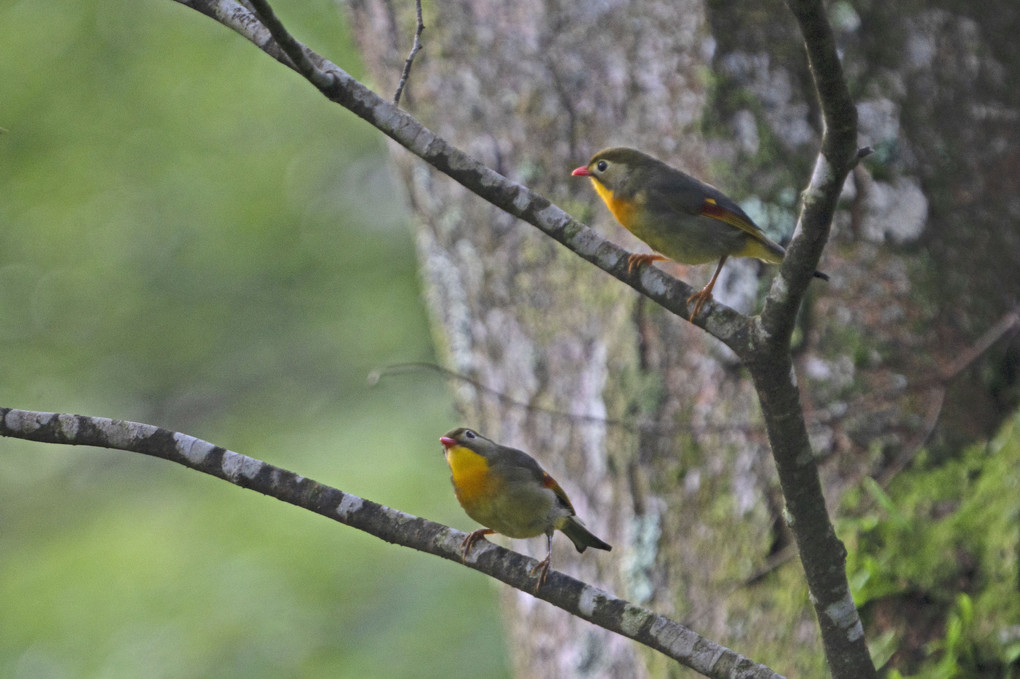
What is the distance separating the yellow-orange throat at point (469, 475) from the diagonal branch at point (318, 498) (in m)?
0.79

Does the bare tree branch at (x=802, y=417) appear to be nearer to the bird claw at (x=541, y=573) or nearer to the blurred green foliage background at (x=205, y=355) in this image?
the bird claw at (x=541, y=573)

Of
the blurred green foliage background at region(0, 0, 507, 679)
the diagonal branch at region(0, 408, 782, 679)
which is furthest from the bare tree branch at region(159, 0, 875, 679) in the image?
the blurred green foliage background at region(0, 0, 507, 679)

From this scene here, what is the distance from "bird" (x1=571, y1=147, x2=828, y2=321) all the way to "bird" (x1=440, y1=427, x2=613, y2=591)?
0.83m

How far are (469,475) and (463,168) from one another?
1.25 meters

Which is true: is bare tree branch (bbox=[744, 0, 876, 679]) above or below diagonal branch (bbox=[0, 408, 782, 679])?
above

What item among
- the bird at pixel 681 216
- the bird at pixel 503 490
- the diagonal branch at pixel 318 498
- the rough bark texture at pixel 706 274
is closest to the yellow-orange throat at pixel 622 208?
the bird at pixel 681 216

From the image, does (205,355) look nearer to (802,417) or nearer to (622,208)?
(622,208)

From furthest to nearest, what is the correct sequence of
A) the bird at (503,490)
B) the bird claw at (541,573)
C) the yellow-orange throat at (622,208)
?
the yellow-orange throat at (622,208)
the bird at (503,490)
the bird claw at (541,573)

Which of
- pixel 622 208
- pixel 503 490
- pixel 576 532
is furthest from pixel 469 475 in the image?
pixel 622 208

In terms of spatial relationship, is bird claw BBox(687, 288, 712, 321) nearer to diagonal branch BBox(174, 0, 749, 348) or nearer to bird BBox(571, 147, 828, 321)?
diagonal branch BBox(174, 0, 749, 348)

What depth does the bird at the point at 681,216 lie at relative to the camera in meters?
3.15

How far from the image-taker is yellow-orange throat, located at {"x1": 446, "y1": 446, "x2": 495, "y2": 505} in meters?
3.06

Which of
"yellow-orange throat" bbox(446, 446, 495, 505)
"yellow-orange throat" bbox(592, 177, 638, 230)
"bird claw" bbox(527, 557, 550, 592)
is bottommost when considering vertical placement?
"yellow-orange throat" bbox(446, 446, 495, 505)

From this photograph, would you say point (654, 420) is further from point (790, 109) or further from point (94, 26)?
point (94, 26)
